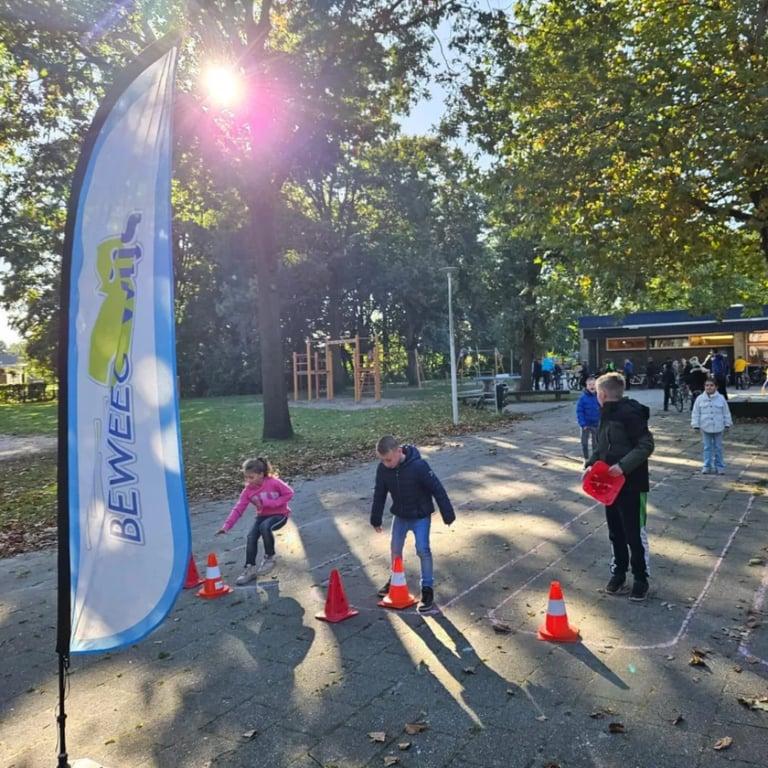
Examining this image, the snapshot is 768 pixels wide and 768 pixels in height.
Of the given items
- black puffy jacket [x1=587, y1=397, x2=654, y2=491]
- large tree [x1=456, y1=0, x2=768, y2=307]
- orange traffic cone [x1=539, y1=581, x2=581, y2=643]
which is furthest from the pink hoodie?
large tree [x1=456, y1=0, x2=768, y2=307]

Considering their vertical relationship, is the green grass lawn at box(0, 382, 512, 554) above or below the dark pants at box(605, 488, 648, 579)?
below

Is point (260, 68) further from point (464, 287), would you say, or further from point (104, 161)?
point (464, 287)

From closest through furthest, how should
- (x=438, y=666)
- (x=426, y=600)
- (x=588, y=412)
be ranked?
(x=438, y=666), (x=426, y=600), (x=588, y=412)

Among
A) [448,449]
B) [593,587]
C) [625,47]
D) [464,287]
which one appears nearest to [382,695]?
[593,587]

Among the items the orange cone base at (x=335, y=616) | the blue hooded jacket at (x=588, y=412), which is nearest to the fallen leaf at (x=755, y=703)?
the orange cone base at (x=335, y=616)

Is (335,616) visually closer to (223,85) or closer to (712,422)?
(712,422)

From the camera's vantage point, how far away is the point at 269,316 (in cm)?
1727

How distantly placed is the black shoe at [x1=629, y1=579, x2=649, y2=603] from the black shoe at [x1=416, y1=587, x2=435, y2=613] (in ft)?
5.45

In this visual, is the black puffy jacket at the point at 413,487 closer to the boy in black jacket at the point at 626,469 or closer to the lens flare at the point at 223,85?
the boy in black jacket at the point at 626,469

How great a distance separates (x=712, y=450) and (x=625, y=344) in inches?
1279

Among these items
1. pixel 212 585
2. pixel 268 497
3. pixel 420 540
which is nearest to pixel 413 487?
pixel 420 540

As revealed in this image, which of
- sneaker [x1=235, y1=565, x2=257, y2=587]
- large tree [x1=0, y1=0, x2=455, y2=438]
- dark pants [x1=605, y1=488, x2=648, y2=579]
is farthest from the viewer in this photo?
large tree [x1=0, y1=0, x2=455, y2=438]

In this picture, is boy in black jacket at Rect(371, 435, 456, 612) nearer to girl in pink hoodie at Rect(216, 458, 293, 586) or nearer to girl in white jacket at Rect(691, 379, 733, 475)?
girl in pink hoodie at Rect(216, 458, 293, 586)

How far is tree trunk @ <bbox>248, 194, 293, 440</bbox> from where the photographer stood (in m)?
17.1
